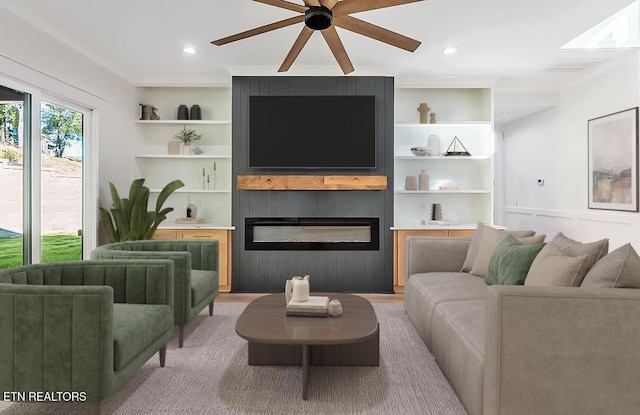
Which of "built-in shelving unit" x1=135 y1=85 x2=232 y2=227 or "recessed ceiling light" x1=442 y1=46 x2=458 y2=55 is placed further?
"built-in shelving unit" x1=135 y1=85 x2=232 y2=227

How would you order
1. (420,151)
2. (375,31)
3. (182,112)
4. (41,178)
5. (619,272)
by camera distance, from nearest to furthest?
1. (619,272)
2. (375,31)
3. (41,178)
4. (420,151)
5. (182,112)

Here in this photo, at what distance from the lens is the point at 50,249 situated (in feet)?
12.3

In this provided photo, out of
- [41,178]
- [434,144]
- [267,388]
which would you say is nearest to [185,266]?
[267,388]

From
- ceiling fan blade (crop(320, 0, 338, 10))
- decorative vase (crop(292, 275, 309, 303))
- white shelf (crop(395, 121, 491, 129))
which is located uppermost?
ceiling fan blade (crop(320, 0, 338, 10))

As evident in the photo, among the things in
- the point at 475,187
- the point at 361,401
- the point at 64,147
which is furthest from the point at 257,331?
the point at 475,187

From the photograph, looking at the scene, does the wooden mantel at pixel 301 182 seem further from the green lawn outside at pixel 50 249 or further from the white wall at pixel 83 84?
the green lawn outside at pixel 50 249

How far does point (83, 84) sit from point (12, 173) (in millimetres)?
1243

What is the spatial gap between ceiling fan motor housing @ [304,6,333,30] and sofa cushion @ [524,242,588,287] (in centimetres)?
180

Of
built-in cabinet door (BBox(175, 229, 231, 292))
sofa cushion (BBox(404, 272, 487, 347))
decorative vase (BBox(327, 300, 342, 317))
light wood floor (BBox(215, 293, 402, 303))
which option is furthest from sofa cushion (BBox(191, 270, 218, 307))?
sofa cushion (BBox(404, 272, 487, 347))

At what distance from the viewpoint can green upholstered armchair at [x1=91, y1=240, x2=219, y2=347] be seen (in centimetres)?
296

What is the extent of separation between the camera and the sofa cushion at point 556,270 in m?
2.03

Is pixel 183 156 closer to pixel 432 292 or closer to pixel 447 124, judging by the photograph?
pixel 447 124

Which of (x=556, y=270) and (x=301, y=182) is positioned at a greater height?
(x=301, y=182)

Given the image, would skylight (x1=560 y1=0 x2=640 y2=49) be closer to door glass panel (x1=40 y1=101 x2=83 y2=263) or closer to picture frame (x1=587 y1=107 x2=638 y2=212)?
picture frame (x1=587 y1=107 x2=638 y2=212)
